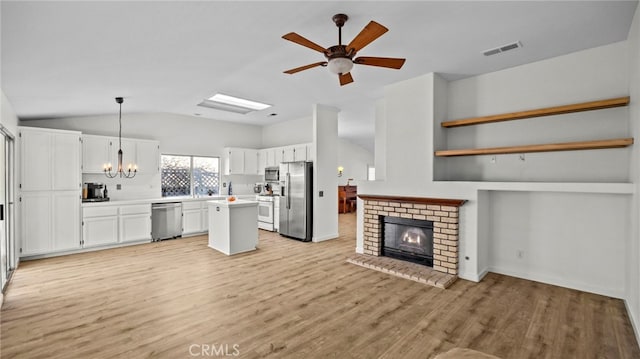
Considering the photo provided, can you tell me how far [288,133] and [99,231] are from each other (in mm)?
4532

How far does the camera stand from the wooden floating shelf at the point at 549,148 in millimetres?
3043

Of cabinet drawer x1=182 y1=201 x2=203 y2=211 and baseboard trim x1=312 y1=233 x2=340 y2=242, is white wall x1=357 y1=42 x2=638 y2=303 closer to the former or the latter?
baseboard trim x1=312 y1=233 x2=340 y2=242

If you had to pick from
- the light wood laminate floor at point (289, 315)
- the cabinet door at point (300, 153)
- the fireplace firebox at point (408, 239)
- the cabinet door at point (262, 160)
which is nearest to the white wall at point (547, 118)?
the fireplace firebox at point (408, 239)

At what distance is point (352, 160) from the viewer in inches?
472

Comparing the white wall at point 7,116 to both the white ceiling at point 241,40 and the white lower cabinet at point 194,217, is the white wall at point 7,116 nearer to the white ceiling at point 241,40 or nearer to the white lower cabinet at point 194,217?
the white ceiling at point 241,40

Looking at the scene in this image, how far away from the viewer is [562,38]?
3141mm

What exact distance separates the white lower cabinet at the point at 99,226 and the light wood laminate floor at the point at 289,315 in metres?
0.97

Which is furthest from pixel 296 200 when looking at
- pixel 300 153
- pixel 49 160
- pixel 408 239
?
pixel 49 160

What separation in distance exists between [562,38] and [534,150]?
1220 millimetres

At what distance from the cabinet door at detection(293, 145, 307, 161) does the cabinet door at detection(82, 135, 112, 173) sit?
12.4 ft

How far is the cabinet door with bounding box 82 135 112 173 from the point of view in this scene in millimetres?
5652

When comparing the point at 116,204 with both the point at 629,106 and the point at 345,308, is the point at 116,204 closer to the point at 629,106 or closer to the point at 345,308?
the point at 345,308

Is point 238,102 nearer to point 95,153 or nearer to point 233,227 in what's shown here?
point 233,227

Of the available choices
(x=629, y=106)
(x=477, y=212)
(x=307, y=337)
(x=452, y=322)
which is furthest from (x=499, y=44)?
(x=307, y=337)
